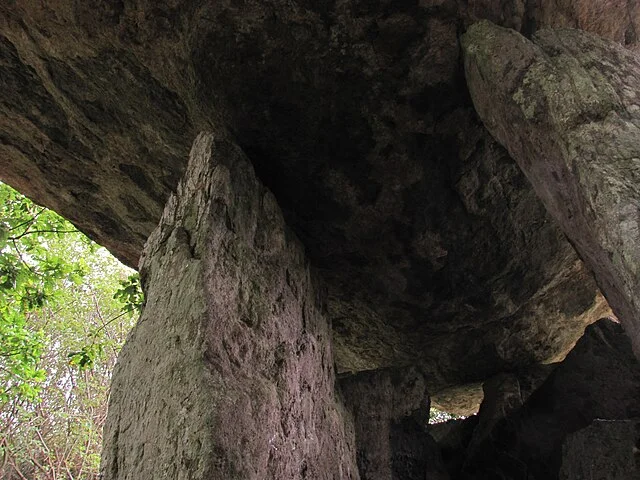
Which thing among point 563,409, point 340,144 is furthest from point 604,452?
point 340,144

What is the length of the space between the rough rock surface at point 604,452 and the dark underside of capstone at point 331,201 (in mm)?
23

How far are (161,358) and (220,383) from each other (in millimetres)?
349

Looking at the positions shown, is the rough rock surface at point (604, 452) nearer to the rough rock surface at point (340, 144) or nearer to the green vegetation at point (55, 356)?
the rough rock surface at point (340, 144)

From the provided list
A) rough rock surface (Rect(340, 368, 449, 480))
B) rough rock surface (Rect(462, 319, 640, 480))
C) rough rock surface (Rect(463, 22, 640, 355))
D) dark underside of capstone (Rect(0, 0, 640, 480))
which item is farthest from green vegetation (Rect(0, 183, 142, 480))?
rough rock surface (Rect(463, 22, 640, 355))

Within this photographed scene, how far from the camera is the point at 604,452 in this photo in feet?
10.0

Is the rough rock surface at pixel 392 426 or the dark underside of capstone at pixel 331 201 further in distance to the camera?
the rough rock surface at pixel 392 426

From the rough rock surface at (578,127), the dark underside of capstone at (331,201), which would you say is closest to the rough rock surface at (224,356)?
the dark underside of capstone at (331,201)

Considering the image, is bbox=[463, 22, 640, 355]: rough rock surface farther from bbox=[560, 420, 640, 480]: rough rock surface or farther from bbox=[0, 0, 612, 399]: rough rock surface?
bbox=[560, 420, 640, 480]: rough rock surface

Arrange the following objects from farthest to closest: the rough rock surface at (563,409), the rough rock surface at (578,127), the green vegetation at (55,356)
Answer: the green vegetation at (55,356) < the rough rock surface at (563,409) < the rough rock surface at (578,127)

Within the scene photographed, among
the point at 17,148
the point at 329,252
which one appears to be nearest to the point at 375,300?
the point at 329,252

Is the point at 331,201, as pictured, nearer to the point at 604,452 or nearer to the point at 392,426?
the point at 392,426

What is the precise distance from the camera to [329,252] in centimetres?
394

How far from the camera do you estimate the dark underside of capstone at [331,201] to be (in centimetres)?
232

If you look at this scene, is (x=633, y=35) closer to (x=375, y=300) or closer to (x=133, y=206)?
(x=375, y=300)
